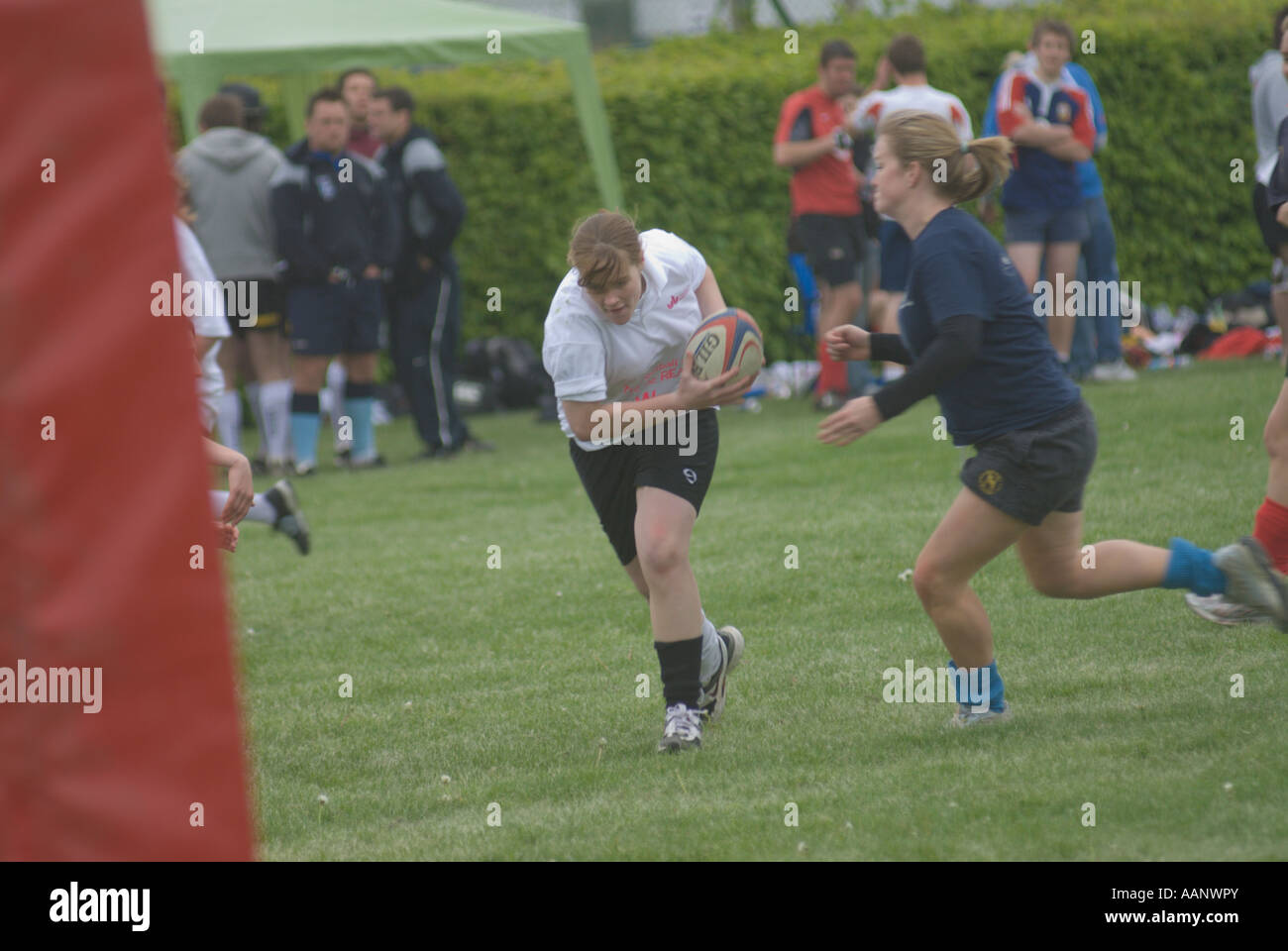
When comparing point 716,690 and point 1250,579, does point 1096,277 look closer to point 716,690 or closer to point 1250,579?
→ point 1250,579

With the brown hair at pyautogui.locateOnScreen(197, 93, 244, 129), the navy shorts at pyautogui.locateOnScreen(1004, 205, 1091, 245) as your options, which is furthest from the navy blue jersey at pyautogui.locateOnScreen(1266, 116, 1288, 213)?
the brown hair at pyautogui.locateOnScreen(197, 93, 244, 129)

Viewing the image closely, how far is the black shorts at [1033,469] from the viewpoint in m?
4.41

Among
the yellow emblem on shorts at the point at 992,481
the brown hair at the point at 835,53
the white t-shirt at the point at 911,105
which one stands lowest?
the yellow emblem on shorts at the point at 992,481

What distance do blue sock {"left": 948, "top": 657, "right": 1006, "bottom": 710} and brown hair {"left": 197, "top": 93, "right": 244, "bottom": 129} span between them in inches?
327

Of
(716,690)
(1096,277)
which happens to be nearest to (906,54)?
(1096,277)

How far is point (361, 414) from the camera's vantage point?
1196 cm

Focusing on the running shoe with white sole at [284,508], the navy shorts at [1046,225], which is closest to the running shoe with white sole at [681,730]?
the running shoe with white sole at [284,508]

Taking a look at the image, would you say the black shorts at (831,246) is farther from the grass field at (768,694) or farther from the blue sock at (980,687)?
the blue sock at (980,687)

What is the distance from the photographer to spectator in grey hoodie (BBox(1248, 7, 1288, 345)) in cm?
640

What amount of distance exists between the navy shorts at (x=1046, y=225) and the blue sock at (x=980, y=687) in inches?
284

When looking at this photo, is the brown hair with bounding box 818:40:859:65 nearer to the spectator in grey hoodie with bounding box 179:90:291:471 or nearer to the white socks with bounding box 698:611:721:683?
the spectator in grey hoodie with bounding box 179:90:291:471

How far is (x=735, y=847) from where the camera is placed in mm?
3799

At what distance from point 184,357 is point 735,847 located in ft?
7.73

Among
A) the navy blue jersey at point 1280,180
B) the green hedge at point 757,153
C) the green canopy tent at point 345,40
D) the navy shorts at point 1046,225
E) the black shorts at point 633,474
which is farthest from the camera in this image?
the green hedge at point 757,153
